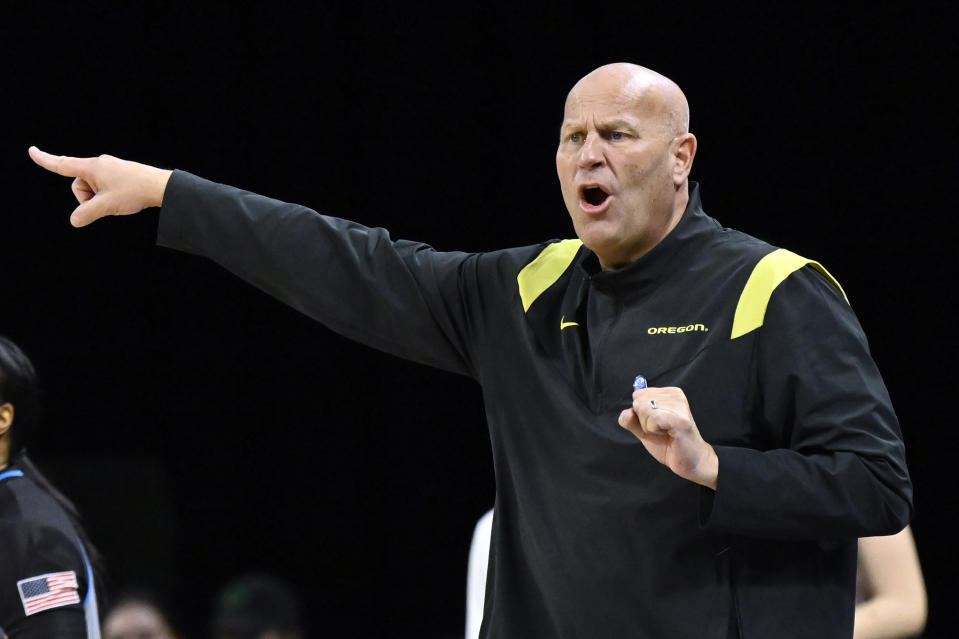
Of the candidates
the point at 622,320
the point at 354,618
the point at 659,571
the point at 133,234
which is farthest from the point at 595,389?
the point at 133,234

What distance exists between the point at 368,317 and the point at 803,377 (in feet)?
2.38

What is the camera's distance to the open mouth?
202 centimetres

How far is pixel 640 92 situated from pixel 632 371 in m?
0.44

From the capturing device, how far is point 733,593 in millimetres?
1783

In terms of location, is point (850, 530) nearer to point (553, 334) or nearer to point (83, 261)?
point (553, 334)

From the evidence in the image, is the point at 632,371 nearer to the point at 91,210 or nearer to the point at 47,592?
the point at 91,210

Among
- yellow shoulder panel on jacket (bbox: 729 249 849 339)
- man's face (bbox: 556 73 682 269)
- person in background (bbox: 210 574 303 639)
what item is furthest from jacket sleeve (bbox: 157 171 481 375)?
person in background (bbox: 210 574 303 639)

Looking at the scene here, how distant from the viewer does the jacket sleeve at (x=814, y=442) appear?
1.70m

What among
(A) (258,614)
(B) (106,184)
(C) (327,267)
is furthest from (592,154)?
(A) (258,614)

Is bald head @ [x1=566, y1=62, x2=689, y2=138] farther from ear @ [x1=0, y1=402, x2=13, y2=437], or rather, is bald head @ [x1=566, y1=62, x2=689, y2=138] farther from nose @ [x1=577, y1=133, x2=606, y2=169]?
ear @ [x1=0, y1=402, x2=13, y2=437]

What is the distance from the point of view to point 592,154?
1992mm

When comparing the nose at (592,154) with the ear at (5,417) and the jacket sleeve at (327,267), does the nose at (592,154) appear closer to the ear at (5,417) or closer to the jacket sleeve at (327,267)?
the jacket sleeve at (327,267)

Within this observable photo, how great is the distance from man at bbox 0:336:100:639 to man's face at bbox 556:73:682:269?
1288mm

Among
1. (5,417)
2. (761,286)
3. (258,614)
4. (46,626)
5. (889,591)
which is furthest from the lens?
(258,614)
